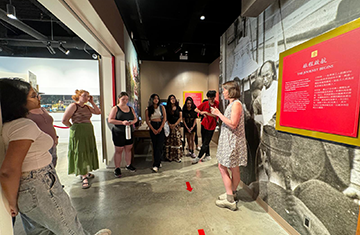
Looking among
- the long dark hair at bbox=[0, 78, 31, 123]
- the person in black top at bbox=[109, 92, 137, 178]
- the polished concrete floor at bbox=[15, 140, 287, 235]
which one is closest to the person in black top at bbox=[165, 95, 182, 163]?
the polished concrete floor at bbox=[15, 140, 287, 235]

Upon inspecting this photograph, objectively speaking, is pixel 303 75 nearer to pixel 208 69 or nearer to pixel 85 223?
pixel 85 223

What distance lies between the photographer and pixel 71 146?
2.59m

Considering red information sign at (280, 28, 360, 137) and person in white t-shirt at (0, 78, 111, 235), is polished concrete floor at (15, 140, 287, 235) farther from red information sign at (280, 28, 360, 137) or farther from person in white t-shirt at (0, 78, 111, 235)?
red information sign at (280, 28, 360, 137)

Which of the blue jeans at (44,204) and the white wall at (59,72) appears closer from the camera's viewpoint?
the blue jeans at (44,204)

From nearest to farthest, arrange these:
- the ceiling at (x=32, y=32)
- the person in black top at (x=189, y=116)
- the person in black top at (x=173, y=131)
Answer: the ceiling at (x=32, y=32) < the person in black top at (x=173, y=131) < the person in black top at (x=189, y=116)

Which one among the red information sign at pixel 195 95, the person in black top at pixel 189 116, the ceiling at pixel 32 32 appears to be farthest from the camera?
the red information sign at pixel 195 95

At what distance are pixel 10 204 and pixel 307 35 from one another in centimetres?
260

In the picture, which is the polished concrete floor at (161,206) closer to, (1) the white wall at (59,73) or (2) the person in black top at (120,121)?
(2) the person in black top at (120,121)

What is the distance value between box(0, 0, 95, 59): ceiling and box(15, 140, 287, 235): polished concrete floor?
344 cm

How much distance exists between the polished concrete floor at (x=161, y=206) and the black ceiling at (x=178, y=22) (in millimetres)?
3738

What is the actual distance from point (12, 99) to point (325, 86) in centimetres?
227

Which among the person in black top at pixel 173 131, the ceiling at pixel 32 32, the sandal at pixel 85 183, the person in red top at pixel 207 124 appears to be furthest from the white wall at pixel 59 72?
the person in red top at pixel 207 124

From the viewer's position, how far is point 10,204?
0.87m

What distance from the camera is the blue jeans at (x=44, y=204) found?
3.06ft
